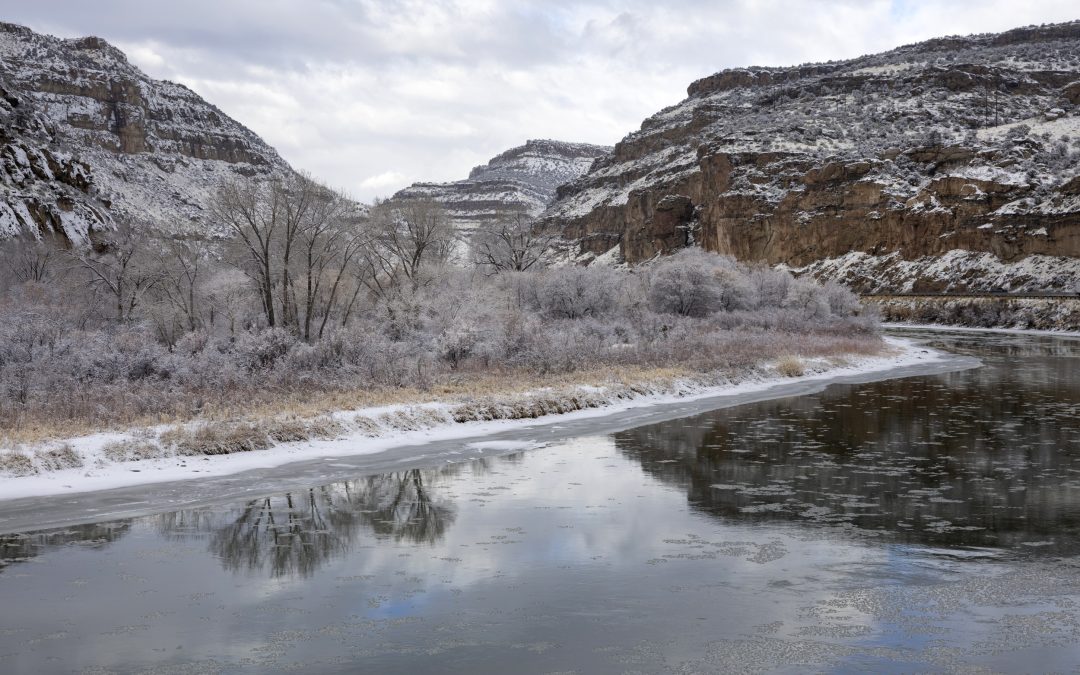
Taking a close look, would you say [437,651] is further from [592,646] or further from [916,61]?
[916,61]

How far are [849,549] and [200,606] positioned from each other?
6550mm

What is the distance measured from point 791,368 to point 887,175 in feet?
235

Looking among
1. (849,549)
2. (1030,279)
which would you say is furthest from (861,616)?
(1030,279)

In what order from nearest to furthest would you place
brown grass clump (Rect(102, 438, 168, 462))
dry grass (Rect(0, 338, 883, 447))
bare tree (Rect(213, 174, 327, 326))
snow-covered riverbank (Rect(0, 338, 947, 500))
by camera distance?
snow-covered riverbank (Rect(0, 338, 947, 500)) → brown grass clump (Rect(102, 438, 168, 462)) → dry grass (Rect(0, 338, 883, 447)) → bare tree (Rect(213, 174, 327, 326))

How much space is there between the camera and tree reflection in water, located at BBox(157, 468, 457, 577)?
895 centimetres

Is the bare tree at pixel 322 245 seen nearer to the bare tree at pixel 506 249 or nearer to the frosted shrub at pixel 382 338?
the frosted shrub at pixel 382 338

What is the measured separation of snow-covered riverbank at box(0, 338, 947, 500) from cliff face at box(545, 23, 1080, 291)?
195ft

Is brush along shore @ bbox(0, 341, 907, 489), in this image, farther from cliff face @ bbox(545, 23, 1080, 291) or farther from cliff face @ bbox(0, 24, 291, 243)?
cliff face @ bbox(0, 24, 291, 243)

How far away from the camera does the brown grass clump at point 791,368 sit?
29.2m

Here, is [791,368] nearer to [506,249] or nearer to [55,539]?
[55,539]

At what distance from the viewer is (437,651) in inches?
245

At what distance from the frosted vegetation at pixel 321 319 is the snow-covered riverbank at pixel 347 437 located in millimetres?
1492

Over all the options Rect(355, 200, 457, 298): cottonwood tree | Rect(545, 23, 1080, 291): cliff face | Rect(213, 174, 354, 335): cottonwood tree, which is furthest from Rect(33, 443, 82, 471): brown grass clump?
Rect(545, 23, 1080, 291): cliff face

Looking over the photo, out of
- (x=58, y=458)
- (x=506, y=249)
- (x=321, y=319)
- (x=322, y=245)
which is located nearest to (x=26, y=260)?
(x=321, y=319)
